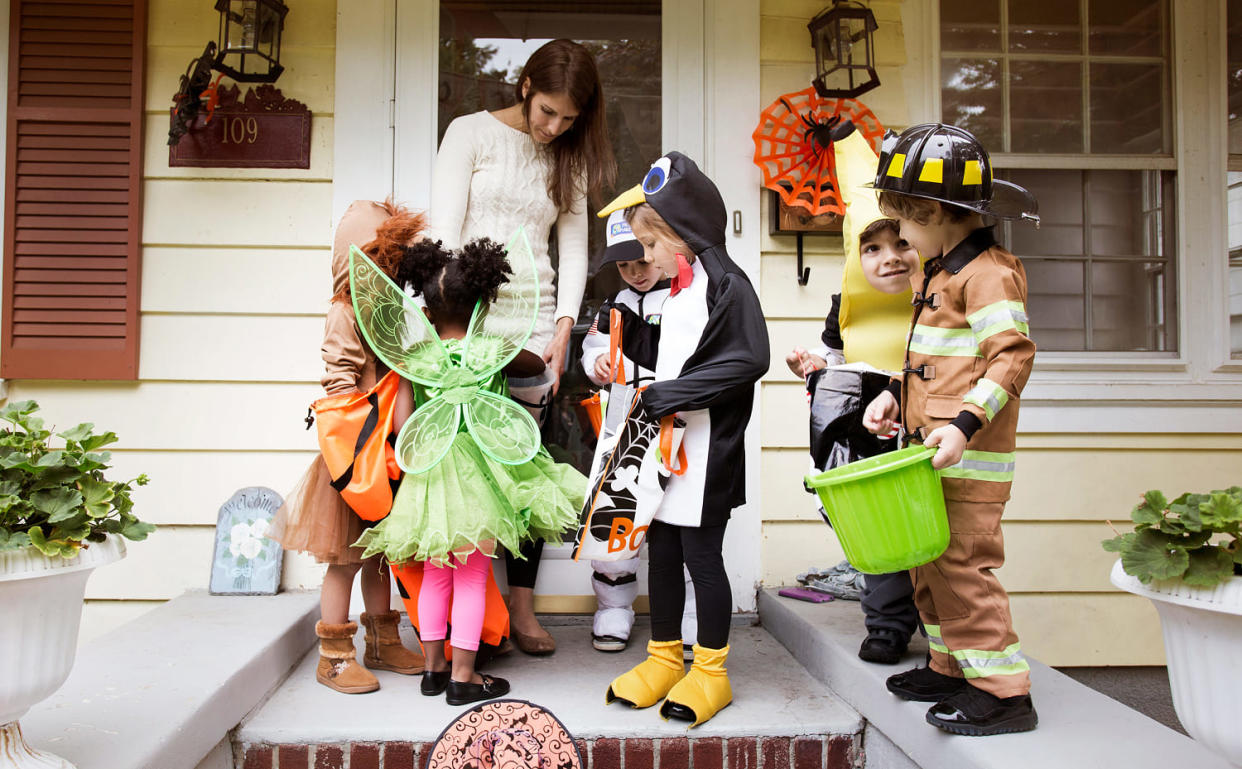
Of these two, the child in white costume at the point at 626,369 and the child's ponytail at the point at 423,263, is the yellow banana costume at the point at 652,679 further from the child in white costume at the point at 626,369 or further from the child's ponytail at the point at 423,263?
the child's ponytail at the point at 423,263

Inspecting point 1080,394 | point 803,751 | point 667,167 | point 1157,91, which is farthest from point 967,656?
point 1157,91

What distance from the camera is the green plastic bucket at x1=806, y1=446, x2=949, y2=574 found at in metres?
1.68

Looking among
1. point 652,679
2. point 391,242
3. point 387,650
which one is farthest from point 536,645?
point 391,242

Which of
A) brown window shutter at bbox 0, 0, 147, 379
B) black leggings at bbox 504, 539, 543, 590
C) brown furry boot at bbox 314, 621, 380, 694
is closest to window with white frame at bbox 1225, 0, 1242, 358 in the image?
black leggings at bbox 504, 539, 543, 590

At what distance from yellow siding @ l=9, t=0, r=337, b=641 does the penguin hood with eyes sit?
1.47 meters

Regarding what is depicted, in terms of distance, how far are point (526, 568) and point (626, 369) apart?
0.74 m

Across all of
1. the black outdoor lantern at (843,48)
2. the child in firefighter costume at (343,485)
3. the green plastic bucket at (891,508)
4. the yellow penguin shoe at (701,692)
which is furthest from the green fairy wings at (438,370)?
the black outdoor lantern at (843,48)

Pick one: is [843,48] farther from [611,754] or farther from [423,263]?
[611,754]

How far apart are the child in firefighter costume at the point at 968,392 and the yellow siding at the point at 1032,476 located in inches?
51.2

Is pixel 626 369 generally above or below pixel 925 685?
above

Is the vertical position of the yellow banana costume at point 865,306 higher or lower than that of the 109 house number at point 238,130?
lower

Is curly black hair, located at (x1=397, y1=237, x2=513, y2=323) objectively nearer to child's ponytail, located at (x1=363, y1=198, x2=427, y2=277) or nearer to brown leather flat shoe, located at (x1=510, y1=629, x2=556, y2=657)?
child's ponytail, located at (x1=363, y1=198, x2=427, y2=277)

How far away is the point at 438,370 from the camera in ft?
7.41

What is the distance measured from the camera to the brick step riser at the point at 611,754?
6.92 feet
